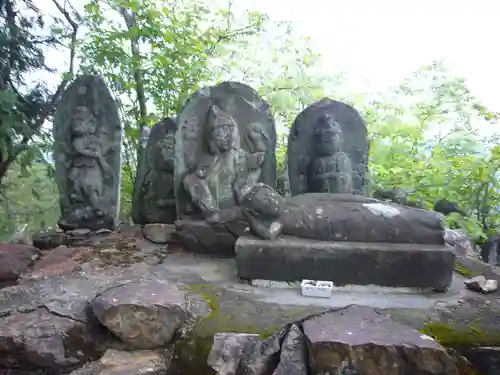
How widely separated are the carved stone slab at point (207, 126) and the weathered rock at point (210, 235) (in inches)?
14.8

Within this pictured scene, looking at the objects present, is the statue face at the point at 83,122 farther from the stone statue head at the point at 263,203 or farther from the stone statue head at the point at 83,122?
the stone statue head at the point at 263,203

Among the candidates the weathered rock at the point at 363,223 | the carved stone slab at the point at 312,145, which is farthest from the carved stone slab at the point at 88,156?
the weathered rock at the point at 363,223

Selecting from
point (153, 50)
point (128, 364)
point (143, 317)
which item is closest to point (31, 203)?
point (153, 50)

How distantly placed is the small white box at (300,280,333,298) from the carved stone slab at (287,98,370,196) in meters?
1.73

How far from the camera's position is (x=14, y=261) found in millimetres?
3428

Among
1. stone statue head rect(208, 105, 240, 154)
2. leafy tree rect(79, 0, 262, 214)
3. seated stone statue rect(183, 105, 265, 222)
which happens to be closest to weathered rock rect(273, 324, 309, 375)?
seated stone statue rect(183, 105, 265, 222)

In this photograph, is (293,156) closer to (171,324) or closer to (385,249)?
(385,249)

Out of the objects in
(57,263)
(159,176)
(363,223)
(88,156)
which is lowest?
(57,263)

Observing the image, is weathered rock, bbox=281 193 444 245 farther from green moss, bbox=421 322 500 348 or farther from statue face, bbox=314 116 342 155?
statue face, bbox=314 116 342 155

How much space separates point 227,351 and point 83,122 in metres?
3.12

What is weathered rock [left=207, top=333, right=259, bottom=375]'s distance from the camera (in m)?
2.24

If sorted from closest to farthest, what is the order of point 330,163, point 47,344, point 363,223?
1. point 47,344
2. point 363,223
3. point 330,163

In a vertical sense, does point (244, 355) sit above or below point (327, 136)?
below

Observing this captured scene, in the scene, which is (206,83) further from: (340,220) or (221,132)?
(340,220)
